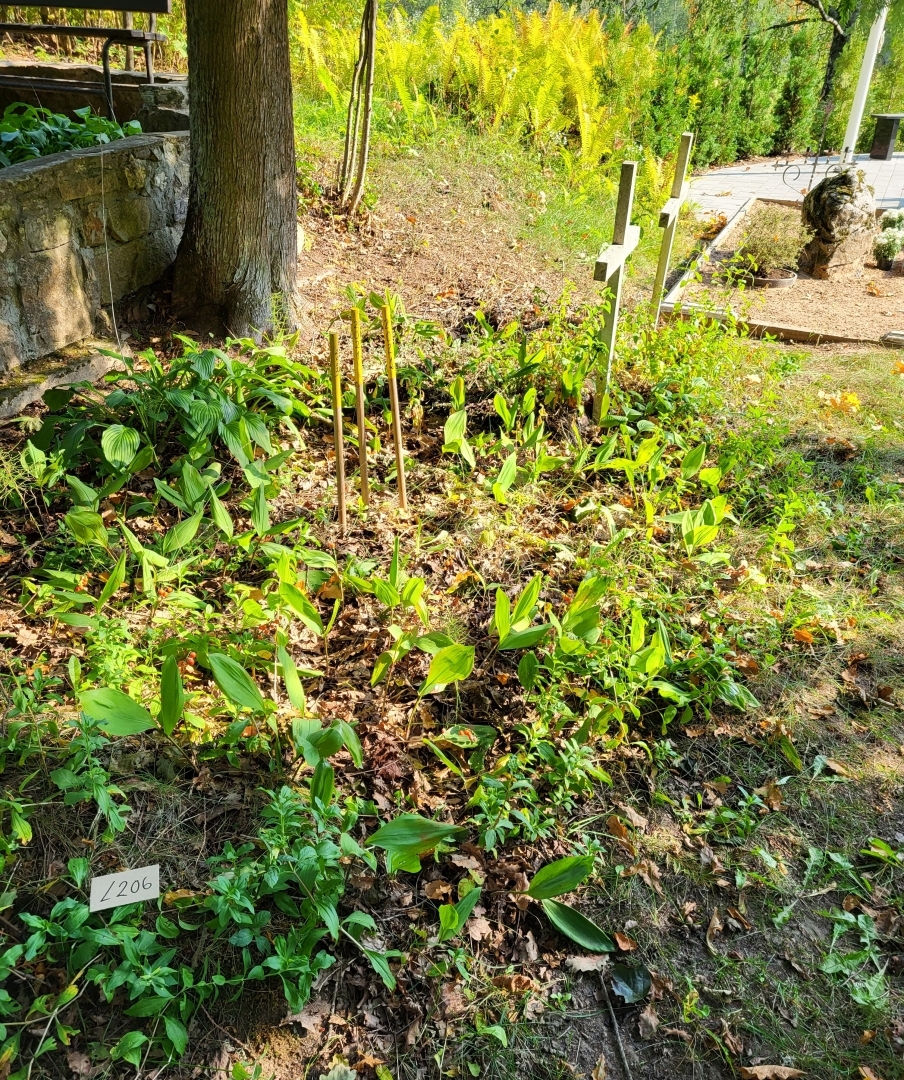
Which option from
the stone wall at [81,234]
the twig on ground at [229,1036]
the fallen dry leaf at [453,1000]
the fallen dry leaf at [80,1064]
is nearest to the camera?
the fallen dry leaf at [80,1064]

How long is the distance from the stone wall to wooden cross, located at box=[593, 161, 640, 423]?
2172mm

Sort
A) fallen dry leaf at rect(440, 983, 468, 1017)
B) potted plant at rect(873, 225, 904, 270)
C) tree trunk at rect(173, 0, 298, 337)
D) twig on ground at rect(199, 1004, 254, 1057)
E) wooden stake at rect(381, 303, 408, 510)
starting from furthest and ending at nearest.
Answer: potted plant at rect(873, 225, 904, 270) < tree trunk at rect(173, 0, 298, 337) < wooden stake at rect(381, 303, 408, 510) < fallen dry leaf at rect(440, 983, 468, 1017) < twig on ground at rect(199, 1004, 254, 1057)

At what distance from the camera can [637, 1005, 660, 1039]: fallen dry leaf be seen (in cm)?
197

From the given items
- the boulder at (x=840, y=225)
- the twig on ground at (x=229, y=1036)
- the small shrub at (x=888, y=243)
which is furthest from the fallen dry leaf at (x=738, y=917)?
the small shrub at (x=888, y=243)

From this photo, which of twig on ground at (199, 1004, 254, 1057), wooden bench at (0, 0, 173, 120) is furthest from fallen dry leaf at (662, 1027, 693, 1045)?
wooden bench at (0, 0, 173, 120)

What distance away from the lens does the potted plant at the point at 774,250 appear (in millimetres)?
7242

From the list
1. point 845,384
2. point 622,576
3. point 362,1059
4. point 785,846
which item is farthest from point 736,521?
point 362,1059

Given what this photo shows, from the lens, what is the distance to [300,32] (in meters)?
7.29

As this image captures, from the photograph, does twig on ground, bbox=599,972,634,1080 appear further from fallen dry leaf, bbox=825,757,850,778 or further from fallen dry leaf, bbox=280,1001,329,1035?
fallen dry leaf, bbox=825,757,850,778

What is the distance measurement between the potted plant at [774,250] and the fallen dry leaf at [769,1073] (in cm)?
649

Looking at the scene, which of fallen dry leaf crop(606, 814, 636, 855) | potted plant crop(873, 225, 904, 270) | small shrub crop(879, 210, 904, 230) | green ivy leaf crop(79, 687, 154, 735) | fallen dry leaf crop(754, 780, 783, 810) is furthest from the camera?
small shrub crop(879, 210, 904, 230)

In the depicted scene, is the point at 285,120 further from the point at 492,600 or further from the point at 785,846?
the point at 785,846

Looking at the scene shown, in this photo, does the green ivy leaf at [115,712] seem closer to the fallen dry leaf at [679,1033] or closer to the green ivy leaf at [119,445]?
the green ivy leaf at [119,445]

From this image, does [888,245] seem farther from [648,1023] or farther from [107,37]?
[648,1023]
